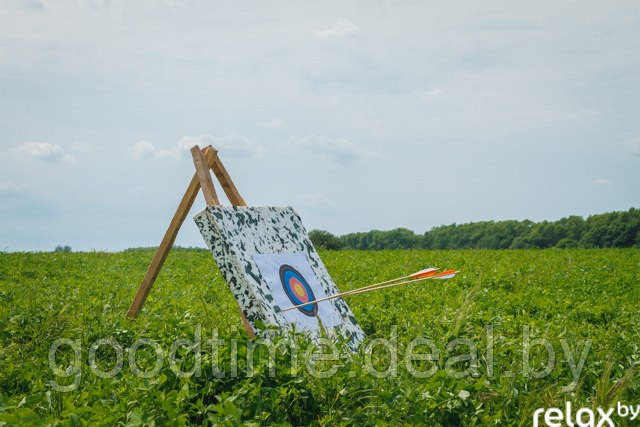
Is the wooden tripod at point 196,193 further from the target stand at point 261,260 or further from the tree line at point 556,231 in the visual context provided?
the tree line at point 556,231

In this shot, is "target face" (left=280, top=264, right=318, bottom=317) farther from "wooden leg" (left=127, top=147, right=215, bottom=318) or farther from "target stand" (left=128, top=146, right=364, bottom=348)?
"wooden leg" (left=127, top=147, right=215, bottom=318)

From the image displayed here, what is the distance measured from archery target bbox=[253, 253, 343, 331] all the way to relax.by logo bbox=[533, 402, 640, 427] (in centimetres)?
236

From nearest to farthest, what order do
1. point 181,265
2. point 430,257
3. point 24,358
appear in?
point 24,358
point 181,265
point 430,257

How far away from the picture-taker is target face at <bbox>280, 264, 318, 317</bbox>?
6.60 meters

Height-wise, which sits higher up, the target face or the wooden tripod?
the wooden tripod

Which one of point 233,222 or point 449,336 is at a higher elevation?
point 233,222

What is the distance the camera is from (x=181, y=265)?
1739 cm

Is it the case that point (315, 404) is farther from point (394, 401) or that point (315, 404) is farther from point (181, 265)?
point (181, 265)

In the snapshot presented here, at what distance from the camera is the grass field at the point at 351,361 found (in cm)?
433

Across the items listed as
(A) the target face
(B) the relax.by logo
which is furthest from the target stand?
(B) the relax.by logo

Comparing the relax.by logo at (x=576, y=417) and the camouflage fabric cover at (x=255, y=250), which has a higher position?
the camouflage fabric cover at (x=255, y=250)

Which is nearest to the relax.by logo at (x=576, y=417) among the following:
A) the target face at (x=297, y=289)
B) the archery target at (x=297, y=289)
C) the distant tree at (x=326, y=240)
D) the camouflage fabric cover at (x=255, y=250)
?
the camouflage fabric cover at (x=255, y=250)

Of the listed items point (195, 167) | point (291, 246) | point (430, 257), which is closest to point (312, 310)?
point (291, 246)

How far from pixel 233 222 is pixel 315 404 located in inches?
99.2
